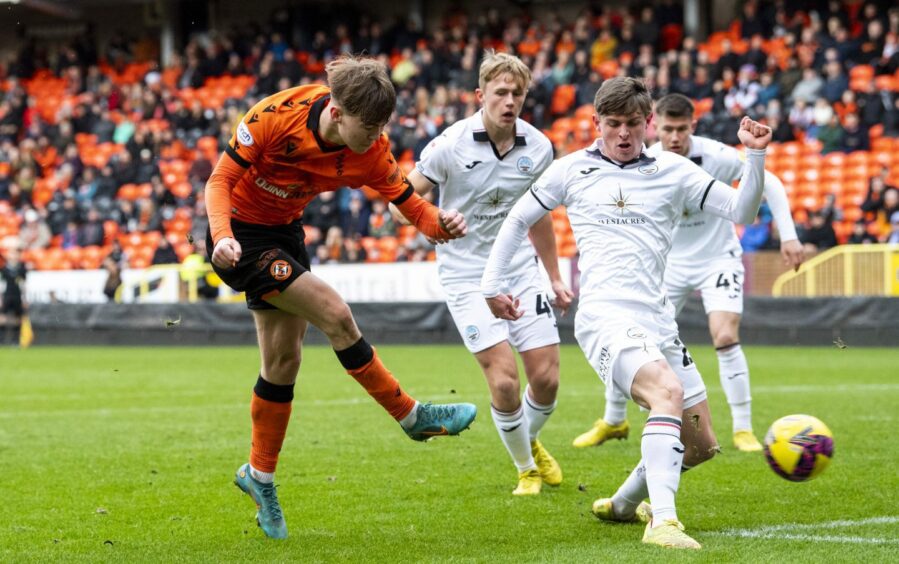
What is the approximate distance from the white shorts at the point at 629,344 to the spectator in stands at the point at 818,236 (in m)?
15.2

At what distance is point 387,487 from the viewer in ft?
24.4

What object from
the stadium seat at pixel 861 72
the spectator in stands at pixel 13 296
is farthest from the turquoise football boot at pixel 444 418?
the spectator in stands at pixel 13 296

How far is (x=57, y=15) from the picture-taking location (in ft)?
128

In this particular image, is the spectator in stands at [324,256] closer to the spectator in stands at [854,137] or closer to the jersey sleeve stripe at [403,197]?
the spectator in stands at [854,137]

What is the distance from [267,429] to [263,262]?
2.92 ft

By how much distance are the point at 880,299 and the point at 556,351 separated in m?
12.8

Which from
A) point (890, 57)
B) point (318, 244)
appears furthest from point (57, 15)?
point (890, 57)

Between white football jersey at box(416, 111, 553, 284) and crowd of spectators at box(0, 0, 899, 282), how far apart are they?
551 inches

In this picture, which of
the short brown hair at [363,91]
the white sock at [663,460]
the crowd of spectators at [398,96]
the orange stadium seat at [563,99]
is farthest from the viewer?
the orange stadium seat at [563,99]

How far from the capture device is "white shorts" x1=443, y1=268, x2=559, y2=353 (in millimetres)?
7344

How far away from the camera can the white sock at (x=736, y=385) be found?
9.17 metres

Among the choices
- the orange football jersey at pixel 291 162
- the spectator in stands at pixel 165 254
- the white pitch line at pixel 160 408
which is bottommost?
the spectator in stands at pixel 165 254

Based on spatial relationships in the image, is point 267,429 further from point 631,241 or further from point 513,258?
point 631,241

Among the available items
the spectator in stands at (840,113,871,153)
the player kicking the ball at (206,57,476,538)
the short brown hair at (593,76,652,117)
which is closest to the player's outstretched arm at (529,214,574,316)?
the player kicking the ball at (206,57,476,538)
